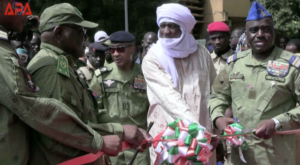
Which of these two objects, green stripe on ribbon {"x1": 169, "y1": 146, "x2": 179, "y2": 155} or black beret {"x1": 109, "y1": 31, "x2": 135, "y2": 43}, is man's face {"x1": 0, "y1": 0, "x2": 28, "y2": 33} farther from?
black beret {"x1": 109, "y1": 31, "x2": 135, "y2": 43}

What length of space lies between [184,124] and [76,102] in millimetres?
988

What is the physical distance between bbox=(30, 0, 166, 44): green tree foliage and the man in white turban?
41.0 feet

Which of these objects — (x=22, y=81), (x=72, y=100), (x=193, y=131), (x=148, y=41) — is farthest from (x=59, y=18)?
(x=148, y=41)

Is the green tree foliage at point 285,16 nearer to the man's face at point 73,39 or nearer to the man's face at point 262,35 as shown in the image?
the man's face at point 262,35

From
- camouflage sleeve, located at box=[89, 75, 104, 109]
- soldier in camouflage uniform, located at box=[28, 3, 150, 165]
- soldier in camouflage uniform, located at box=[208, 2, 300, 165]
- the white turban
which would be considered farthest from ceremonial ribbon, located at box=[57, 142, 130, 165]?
camouflage sleeve, located at box=[89, 75, 104, 109]

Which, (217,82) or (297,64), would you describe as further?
(217,82)

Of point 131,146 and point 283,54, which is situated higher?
point 283,54

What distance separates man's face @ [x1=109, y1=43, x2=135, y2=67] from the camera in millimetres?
5488

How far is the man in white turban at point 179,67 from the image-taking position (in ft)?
13.5

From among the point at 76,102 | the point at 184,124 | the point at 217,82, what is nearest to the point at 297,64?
the point at 217,82

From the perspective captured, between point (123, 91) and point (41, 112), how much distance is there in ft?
9.21

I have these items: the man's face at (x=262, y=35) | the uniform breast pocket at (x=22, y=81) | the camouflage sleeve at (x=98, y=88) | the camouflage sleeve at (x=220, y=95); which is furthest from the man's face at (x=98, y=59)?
the uniform breast pocket at (x=22, y=81)

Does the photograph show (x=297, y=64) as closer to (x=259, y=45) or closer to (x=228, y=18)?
(x=259, y=45)

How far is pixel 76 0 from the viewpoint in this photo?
16.6 m
